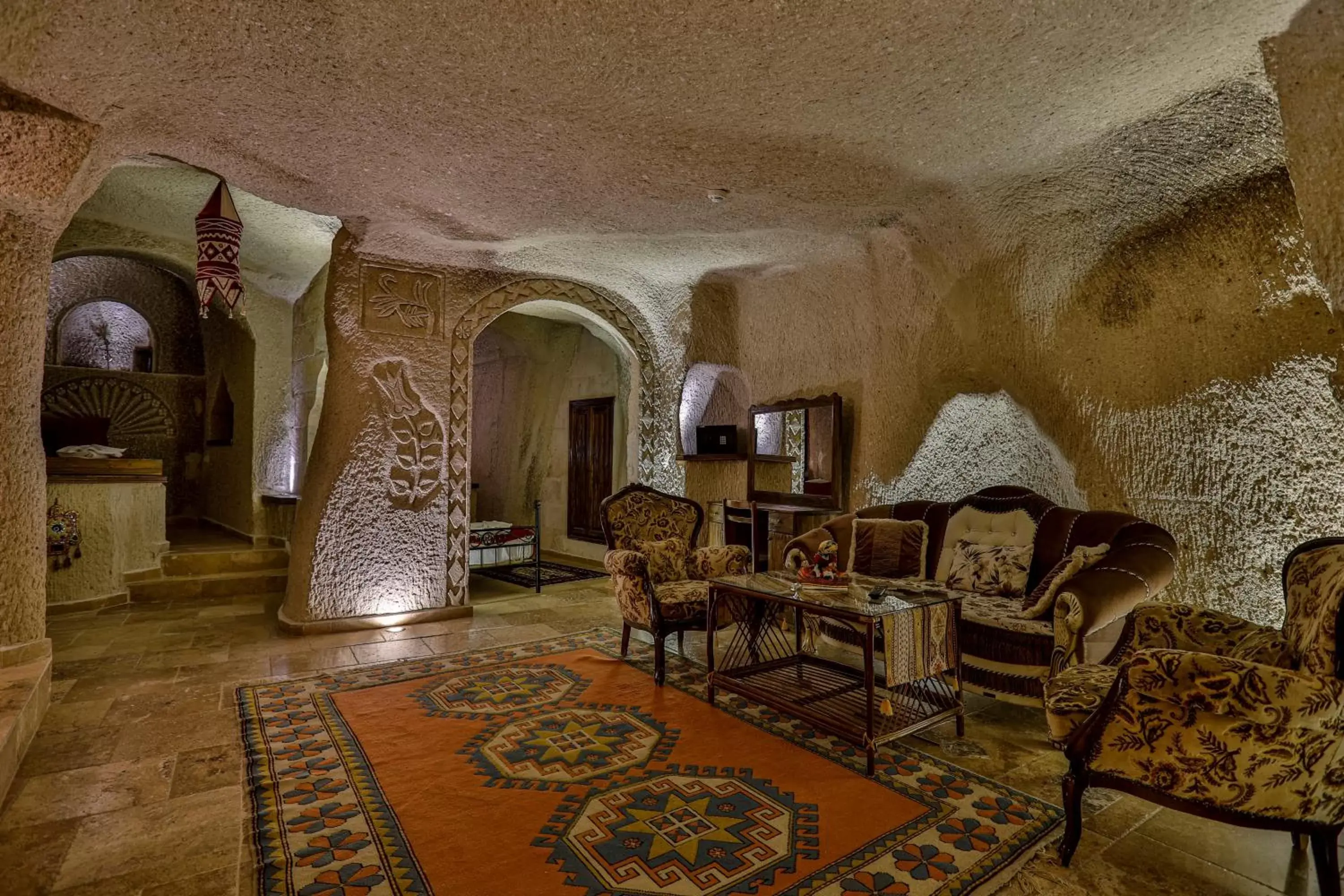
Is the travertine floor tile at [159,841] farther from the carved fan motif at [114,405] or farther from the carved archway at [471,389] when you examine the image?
the carved fan motif at [114,405]

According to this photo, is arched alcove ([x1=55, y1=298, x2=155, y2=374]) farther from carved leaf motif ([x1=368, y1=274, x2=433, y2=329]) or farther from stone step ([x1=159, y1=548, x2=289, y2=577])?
carved leaf motif ([x1=368, y1=274, x2=433, y2=329])

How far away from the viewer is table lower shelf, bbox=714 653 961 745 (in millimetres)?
2805

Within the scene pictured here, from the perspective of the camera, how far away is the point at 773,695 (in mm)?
3109

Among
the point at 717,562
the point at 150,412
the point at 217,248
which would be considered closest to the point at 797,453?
the point at 717,562

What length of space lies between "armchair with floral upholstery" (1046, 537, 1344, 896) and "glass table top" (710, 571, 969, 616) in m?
0.75

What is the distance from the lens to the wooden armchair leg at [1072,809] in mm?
2051

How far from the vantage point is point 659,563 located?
4.27 meters

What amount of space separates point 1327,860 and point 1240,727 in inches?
15.0

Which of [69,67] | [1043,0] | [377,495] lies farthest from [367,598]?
[1043,0]

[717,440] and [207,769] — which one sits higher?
[717,440]

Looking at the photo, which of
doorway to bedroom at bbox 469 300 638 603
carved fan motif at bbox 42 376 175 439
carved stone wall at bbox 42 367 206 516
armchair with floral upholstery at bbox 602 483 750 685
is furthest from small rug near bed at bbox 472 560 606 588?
carved fan motif at bbox 42 376 175 439

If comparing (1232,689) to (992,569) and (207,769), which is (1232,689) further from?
(207,769)

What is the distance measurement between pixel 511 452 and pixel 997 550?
7162 millimetres

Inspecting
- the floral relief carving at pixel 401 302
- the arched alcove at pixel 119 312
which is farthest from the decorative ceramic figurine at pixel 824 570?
the arched alcove at pixel 119 312
